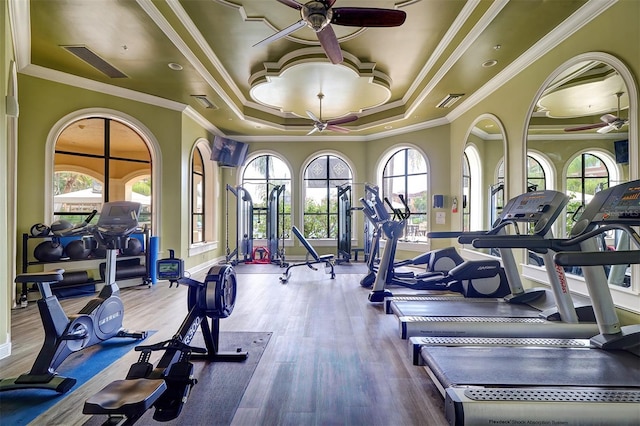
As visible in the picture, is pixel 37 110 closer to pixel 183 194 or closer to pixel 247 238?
pixel 183 194

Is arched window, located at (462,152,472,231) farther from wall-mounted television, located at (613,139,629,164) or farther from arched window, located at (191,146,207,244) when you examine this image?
arched window, located at (191,146,207,244)

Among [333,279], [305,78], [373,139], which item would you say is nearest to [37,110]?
[305,78]

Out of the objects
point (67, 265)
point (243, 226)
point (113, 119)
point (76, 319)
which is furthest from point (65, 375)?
point (243, 226)

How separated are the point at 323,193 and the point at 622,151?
21.4 ft

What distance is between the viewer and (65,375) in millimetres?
2414

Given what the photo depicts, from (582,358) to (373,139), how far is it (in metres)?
6.94

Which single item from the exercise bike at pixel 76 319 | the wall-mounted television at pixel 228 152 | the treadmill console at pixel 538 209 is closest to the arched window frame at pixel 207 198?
the wall-mounted television at pixel 228 152

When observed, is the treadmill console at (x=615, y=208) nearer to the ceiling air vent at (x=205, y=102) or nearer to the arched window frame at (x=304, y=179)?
the ceiling air vent at (x=205, y=102)

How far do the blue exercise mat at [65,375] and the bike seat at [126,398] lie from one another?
0.88 metres

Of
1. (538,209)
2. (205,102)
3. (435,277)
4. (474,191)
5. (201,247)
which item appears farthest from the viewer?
(201,247)

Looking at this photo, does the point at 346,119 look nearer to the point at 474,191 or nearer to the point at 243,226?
the point at 474,191

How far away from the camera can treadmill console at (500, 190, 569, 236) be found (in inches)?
95.5

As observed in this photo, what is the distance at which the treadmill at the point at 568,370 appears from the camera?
59.4 inches

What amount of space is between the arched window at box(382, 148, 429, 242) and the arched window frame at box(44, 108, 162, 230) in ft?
17.5
